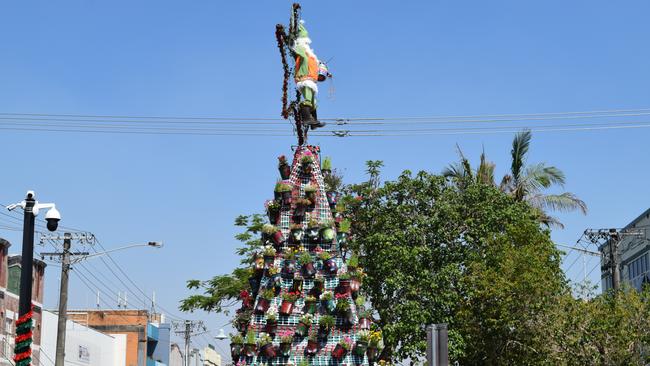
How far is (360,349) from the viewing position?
72.5ft

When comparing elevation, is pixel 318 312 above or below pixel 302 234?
below

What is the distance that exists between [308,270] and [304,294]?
563 millimetres

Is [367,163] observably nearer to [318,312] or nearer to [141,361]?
[318,312]

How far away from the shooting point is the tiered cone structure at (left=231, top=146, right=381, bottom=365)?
22.1 metres

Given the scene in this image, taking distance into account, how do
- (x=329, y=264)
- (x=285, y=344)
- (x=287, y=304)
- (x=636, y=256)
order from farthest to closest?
(x=636, y=256), (x=329, y=264), (x=287, y=304), (x=285, y=344)

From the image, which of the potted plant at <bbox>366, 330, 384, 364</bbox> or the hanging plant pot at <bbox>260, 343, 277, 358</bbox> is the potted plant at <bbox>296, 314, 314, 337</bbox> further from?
the potted plant at <bbox>366, 330, 384, 364</bbox>

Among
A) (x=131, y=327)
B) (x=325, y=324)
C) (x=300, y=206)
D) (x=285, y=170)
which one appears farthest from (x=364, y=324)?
(x=131, y=327)

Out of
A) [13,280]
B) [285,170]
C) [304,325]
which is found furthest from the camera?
[13,280]

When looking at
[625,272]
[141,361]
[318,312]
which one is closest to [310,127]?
[318,312]

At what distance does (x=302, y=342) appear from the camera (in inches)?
876

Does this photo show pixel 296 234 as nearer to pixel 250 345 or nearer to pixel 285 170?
pixel 285 170

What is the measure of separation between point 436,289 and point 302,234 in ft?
39.6

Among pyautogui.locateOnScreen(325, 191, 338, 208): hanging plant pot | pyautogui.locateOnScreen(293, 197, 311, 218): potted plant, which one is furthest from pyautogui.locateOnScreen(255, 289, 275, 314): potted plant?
pyautogui.locateOnScreen(325, 191, 338, 208): hanging plant pot

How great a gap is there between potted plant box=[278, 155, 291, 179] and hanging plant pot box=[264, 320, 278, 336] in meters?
3.74
